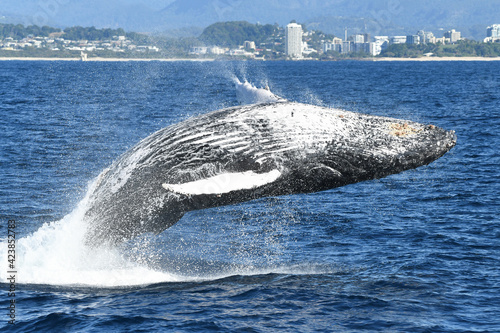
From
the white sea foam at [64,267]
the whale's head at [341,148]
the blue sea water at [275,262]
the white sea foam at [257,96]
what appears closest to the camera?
the whale's head at [341,148]

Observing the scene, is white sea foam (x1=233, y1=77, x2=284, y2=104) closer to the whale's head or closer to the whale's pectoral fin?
the whale's head

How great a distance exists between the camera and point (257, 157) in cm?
1037

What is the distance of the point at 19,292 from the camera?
13742mm

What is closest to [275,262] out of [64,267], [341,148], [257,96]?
[64,267]

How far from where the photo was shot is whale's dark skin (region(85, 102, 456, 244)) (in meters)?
10.4

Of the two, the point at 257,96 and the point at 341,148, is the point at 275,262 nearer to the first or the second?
the point at 257,96

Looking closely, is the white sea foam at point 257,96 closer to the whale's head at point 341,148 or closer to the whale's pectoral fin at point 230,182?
the whale's head at point 341,148

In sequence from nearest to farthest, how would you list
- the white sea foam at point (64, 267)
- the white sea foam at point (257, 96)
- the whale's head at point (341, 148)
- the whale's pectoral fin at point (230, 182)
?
the whale's pectoral fin at point (230, 182) < the whale's head at point (341, 148) < the white sea foam at point (257, 96) < the white sea foam at point (64, 267)

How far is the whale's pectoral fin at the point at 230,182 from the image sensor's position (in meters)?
10.3

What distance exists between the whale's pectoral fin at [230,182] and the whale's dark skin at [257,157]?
0.05 ft

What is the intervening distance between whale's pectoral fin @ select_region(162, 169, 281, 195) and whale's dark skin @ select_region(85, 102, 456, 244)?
0.02 m

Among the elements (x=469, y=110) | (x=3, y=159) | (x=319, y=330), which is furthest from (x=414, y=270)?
(x=469, y=110)

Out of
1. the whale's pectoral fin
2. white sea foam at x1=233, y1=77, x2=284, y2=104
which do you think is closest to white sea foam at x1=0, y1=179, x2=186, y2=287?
the whale's pectoral fin

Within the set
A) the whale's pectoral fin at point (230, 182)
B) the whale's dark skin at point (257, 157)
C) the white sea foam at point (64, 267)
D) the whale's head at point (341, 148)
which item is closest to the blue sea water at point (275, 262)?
the white sea foam at point (64, 267)
